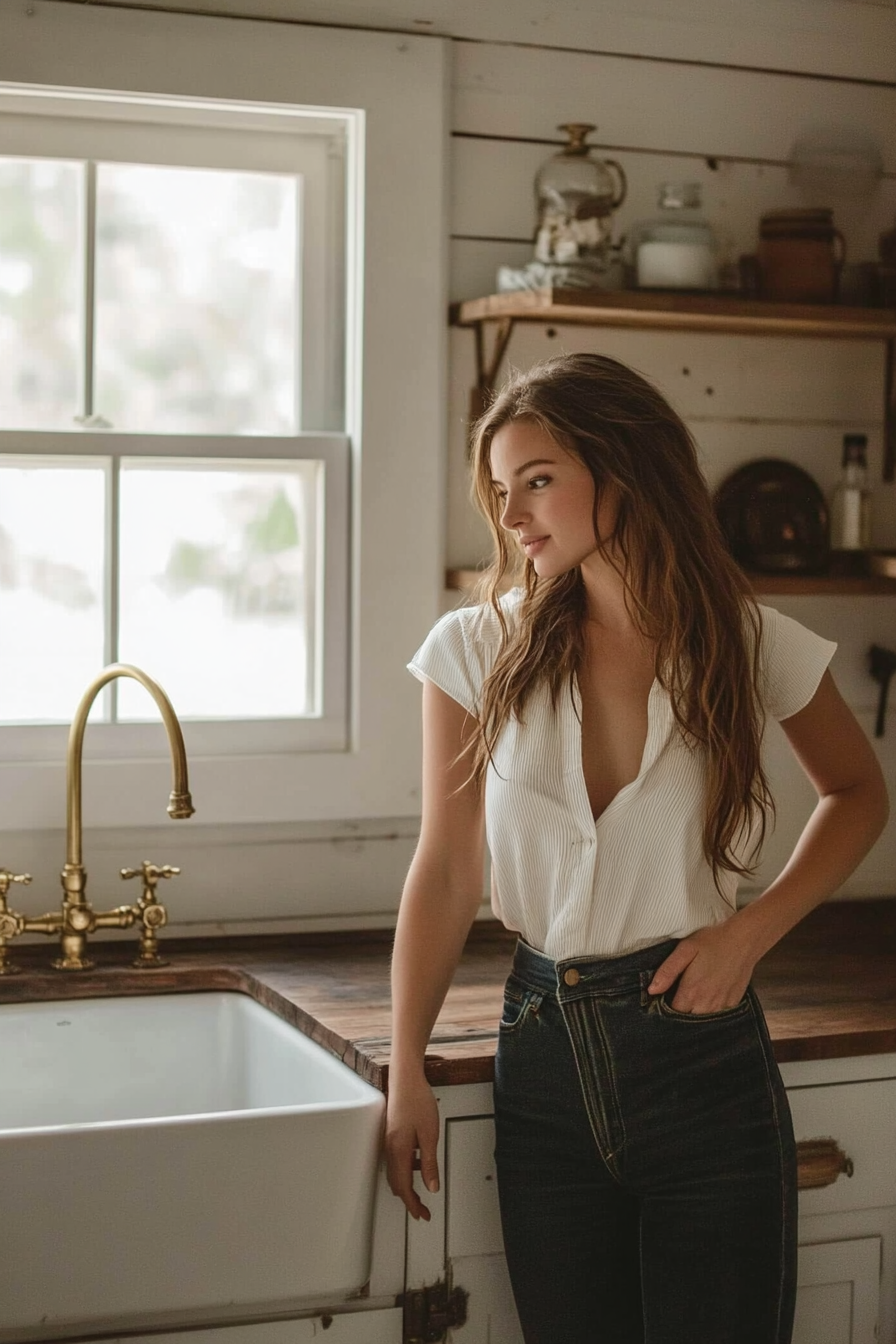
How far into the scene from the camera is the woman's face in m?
1.46

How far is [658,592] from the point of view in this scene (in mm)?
1493

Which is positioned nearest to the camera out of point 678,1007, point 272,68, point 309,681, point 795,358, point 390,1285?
point 678,1007

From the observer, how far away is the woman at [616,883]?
1.42 metres

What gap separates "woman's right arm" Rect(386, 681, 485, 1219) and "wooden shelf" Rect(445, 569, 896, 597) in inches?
22.8

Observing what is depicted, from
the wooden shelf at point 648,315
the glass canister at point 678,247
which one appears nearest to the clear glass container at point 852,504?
the wooden shelf at point 648,315

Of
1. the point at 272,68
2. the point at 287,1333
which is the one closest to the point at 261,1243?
the point at 287,1333

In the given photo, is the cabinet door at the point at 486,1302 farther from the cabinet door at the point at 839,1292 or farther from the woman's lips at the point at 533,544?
the woman's lips at the point at 533,544

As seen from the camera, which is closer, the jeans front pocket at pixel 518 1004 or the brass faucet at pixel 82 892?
the jeans front pocket at pixel 518 1004

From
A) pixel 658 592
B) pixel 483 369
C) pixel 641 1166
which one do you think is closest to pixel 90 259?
pixel 483 369

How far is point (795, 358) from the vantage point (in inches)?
91.7

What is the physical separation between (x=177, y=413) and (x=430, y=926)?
96 cm

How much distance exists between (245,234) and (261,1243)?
4.56 ft

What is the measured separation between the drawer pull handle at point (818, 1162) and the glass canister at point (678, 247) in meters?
1.17

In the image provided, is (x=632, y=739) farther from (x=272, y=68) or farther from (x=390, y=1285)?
(x=272, y=68)
